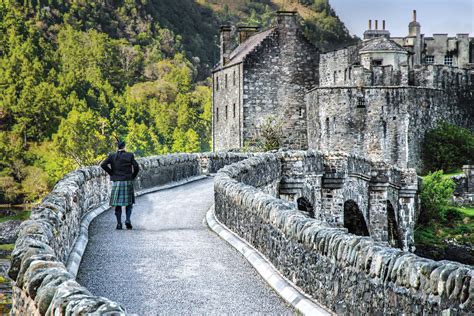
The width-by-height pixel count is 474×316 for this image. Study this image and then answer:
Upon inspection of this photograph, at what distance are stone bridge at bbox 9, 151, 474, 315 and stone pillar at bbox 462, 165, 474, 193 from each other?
3031 centimetres

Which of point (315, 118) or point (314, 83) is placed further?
point (314, 83)

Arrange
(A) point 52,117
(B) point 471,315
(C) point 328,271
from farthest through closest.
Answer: (A) point 52,117, (C) point 328,271, (B) point 471,315

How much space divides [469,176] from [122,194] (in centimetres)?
4029

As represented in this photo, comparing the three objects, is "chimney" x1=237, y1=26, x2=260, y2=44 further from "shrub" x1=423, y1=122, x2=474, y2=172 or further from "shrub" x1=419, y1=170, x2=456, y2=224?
"shrub" x1=419, y1=170, x2=456, y2=224

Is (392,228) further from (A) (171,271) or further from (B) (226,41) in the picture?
(B) (226,41)

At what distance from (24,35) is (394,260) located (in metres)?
116

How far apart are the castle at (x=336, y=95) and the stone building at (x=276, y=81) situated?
0.06 m

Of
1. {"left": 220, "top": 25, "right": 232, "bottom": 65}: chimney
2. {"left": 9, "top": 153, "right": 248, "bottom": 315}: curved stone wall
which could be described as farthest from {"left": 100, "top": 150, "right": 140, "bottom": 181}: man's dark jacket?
{"left": 220, "top": 25, "right": 232, "bottom": 65}: chimney

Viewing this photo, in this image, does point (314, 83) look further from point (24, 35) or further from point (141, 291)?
point (24, 35)

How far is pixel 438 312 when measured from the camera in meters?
7.70

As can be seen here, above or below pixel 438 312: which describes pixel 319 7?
above

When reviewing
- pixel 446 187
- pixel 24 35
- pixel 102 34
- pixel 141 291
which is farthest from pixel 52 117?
pixel 141 291

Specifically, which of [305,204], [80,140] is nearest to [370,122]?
[305,204]

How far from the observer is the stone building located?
57906mm
